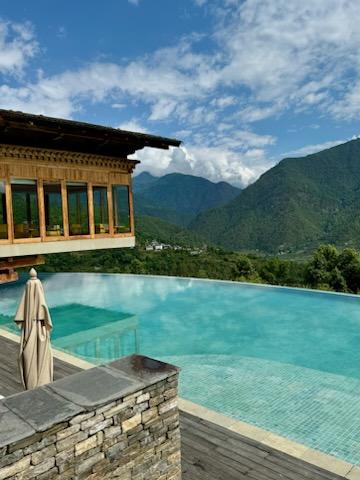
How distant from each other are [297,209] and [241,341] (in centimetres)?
11205

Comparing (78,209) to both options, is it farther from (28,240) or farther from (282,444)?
(282,444)

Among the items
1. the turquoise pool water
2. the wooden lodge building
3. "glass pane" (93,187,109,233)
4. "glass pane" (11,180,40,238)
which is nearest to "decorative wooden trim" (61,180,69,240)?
the wooden lodge building

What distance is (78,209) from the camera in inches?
516

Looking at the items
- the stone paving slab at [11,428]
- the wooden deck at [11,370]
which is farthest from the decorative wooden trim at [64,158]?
the stone paving slab at [11,428]

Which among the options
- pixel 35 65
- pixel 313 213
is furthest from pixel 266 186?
pixel 35 65

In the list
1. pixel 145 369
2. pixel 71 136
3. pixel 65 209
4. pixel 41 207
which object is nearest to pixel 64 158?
pixel 71 136

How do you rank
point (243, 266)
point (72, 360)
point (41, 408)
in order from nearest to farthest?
point (41, 408)
point (72, 360)
point (243, 266)

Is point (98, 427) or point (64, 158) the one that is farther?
point (64, 158)

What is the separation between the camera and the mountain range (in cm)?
10419

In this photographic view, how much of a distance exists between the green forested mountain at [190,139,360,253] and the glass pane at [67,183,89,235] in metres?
89.1

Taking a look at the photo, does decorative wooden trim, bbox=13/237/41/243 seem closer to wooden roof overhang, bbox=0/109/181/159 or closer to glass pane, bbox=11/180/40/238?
glass pane, bbox=11/180/40/238

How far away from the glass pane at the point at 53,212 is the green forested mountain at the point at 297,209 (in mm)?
89816

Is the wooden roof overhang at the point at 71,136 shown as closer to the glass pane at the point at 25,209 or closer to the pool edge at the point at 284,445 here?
the glass pane at the point at 25,209

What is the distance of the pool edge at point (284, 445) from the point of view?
4.02 m
